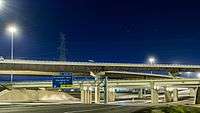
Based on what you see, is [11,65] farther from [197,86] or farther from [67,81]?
[197,86]

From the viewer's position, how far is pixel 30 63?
133 m

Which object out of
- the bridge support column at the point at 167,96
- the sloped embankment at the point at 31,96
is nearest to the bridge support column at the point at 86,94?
the sloped embankment at the point at 31,96

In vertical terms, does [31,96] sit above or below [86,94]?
below

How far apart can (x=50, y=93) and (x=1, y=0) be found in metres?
78.4

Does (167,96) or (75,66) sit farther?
(167,96)

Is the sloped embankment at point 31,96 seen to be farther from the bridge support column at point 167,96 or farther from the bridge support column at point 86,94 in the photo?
the bridge support column at point 167,96

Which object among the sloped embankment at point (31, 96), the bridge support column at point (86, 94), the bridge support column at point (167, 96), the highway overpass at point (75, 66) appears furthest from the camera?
the bridge support column at point (167, 96)

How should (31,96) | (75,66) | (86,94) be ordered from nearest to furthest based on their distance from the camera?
(31,96) → (75,66) → (86,94)

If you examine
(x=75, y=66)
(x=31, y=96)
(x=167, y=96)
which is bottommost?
(x=167, y=96)

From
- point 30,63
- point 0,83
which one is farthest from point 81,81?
point 0,83

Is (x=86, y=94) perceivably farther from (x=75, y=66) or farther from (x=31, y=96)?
(x=31, y=96)

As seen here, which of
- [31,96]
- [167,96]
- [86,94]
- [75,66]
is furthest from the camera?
[167,96]

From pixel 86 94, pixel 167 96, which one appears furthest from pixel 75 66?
pixel 167 96

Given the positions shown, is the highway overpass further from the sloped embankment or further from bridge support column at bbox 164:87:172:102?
bridge support column at bbox 164:87:172:102
